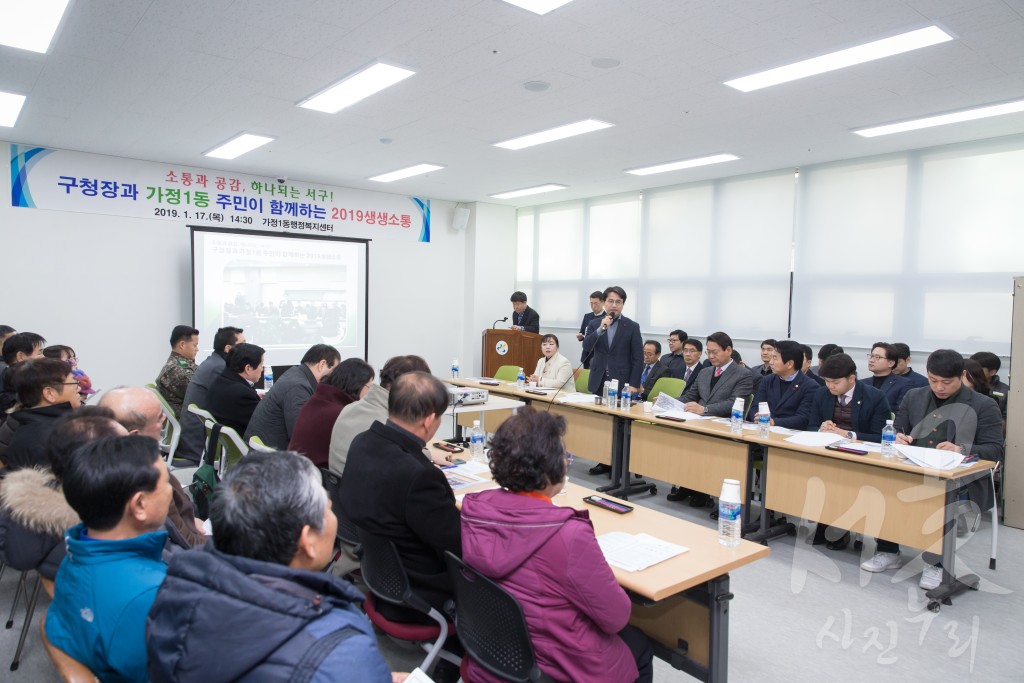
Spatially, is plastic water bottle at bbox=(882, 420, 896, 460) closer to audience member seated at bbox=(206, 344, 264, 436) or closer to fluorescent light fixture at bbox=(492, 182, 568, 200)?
audience member seated at bbox=(206, 344, 264, 436)

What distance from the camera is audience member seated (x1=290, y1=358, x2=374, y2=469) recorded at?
313cm

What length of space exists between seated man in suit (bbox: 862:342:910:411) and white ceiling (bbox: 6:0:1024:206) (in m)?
1.87

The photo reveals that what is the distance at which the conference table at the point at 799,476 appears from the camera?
339 centimetres

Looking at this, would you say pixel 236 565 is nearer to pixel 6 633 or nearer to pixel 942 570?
pixel 6 633

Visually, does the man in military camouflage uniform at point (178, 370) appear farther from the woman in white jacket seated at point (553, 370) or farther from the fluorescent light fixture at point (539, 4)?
the fluorescent light fixture at point (539, 4)

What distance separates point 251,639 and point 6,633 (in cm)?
294

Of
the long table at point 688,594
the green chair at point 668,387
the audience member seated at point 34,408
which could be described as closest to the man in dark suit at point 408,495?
the long table at point 688,594

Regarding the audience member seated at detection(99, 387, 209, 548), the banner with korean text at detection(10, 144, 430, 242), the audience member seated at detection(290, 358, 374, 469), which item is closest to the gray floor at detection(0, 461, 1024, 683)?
the audience member seated at detection(290, 358, 374, 469)

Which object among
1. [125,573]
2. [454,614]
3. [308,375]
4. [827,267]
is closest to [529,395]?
[308,375]

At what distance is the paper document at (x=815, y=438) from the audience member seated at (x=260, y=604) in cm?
355

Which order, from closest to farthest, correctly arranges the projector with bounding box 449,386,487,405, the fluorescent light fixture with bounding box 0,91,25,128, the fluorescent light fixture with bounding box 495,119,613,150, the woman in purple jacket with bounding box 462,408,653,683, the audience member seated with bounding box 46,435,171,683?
the audience member seated with bounding box 46,435,171,683 < the woman in purple jacket with bounding box 462,408,653,683 < the projector with bounding box 449,386,487,405 < the fluorescent light fixture with bounding box 0,91,25,128 < the fluorescent light fixture with bounding box 495,119,613,150

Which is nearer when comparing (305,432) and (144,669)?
(144,669)

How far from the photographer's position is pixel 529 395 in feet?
19.6

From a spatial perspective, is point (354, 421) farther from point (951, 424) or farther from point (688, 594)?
point (951, 424)
